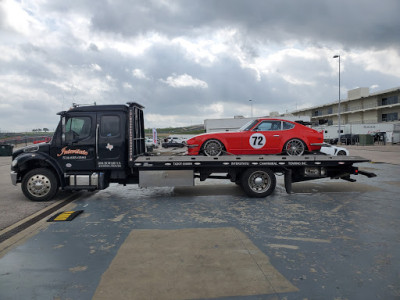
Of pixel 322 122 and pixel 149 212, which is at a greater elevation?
pixel 322 122

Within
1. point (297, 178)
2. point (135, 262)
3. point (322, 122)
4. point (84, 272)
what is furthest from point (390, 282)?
point (322, 122)

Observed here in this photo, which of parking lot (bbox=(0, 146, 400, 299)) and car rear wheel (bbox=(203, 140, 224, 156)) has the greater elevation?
car rear wheel (bbox=(203, 140, 224, 156))

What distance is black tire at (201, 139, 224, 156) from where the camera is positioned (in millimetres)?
8570

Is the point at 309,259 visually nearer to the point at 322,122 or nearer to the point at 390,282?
the point at 390,282

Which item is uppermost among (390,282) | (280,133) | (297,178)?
(280,133)

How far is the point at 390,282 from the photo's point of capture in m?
3.51

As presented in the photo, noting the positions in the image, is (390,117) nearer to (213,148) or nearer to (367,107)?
(367,107)

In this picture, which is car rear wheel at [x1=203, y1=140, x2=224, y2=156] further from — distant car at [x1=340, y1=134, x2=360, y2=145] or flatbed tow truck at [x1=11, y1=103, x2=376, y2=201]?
distant car at [x1=340, y1=134, x2=360, y2=145]

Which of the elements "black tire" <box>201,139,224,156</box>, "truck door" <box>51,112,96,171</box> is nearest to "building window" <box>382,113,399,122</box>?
"black tire" <box>201,139,224,156</box>

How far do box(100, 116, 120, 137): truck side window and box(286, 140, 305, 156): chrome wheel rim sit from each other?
4829 mm

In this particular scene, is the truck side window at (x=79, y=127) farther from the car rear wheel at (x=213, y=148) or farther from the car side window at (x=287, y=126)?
the car side window at (x=287, y=126)

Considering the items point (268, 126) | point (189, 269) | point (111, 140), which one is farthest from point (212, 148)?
point (189, 269)

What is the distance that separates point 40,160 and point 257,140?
595 cm

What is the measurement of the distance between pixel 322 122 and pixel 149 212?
584cm
